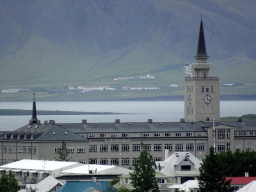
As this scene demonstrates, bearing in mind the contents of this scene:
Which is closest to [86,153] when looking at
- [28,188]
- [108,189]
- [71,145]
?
[71,145]

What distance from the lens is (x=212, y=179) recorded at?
2677 inches

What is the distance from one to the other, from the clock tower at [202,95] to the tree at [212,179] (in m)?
Result: 81.6

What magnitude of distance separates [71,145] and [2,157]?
8.87 metres

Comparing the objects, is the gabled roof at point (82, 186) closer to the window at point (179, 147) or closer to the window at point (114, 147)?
the window at point (114, 147)

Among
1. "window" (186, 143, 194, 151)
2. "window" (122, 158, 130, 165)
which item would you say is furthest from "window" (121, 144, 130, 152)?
"window" (186, 143, 194, 151)

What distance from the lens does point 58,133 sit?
122188 mm

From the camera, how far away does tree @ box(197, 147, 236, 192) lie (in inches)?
2640

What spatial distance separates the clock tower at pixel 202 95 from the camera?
152 metres

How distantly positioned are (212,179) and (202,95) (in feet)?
282

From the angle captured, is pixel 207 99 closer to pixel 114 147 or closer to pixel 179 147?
pixel 179 147

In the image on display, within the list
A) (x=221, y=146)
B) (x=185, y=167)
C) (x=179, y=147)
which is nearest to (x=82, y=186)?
(x=185, y=167)

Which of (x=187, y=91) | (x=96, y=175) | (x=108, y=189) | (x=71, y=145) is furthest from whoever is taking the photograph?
(x=187, y=91)

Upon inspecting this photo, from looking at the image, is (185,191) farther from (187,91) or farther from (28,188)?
(187,91)

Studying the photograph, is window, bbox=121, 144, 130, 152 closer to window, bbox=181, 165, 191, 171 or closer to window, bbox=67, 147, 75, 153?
window, bbox=67, 147, 75, 153
